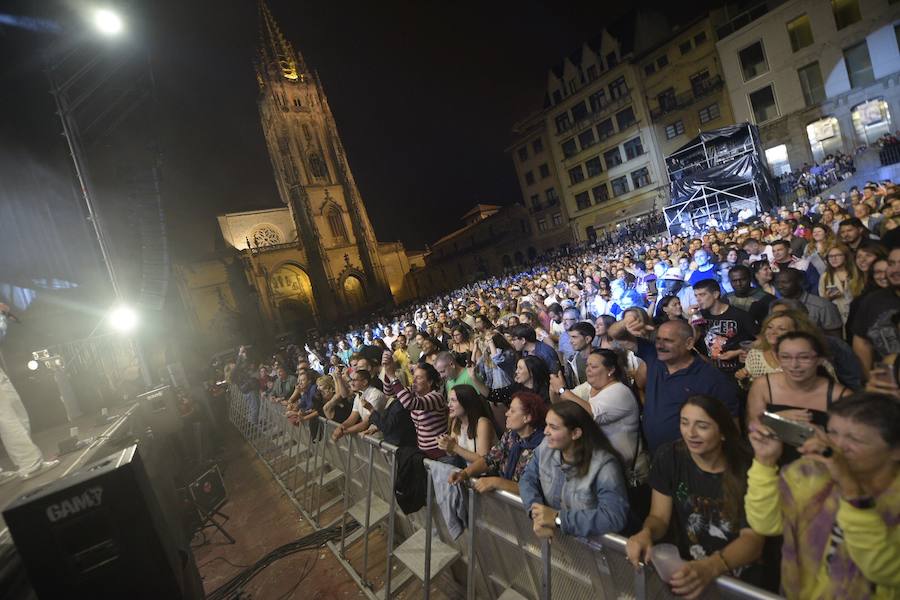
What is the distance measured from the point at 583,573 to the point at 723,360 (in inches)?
111

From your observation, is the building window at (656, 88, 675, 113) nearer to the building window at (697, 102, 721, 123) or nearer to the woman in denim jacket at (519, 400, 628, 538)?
the building window at (697, 102, 721, 123)

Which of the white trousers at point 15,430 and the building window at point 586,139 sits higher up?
the building window at point 586,139

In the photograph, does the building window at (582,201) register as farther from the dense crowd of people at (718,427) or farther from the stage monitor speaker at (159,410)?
the stage monitor speaker at (159,410)

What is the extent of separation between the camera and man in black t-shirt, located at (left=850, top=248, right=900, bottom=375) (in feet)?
9.94

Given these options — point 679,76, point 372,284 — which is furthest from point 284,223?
point 679,76

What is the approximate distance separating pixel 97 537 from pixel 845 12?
34037 mm

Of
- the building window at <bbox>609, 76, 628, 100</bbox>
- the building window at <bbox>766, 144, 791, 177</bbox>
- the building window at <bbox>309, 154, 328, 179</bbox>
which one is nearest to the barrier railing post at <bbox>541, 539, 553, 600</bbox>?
the building window at <bbox>766, 144, 791, 177</bbox>

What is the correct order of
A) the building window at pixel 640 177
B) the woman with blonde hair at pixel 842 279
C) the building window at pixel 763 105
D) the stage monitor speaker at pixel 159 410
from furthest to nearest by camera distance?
1. the building window at pixel 640 177
2. the building window at pixel 763 105
3. the stage monitor speaker at pixel 159 410
4. the woman with blonde hair at pixel 842 279

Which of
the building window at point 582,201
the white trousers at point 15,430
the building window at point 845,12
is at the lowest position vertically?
the white trousers at point 15,430

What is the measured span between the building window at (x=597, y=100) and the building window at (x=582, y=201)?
286 inches

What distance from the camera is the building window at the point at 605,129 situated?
112ft

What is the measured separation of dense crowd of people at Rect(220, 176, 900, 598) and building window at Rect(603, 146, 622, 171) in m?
31.0

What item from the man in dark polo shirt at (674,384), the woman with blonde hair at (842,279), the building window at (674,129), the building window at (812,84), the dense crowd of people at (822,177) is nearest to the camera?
the man in dark polo shirt at (674,384)

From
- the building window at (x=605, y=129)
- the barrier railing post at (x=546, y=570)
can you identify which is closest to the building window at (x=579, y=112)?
the building window at (x=605, y=129)
